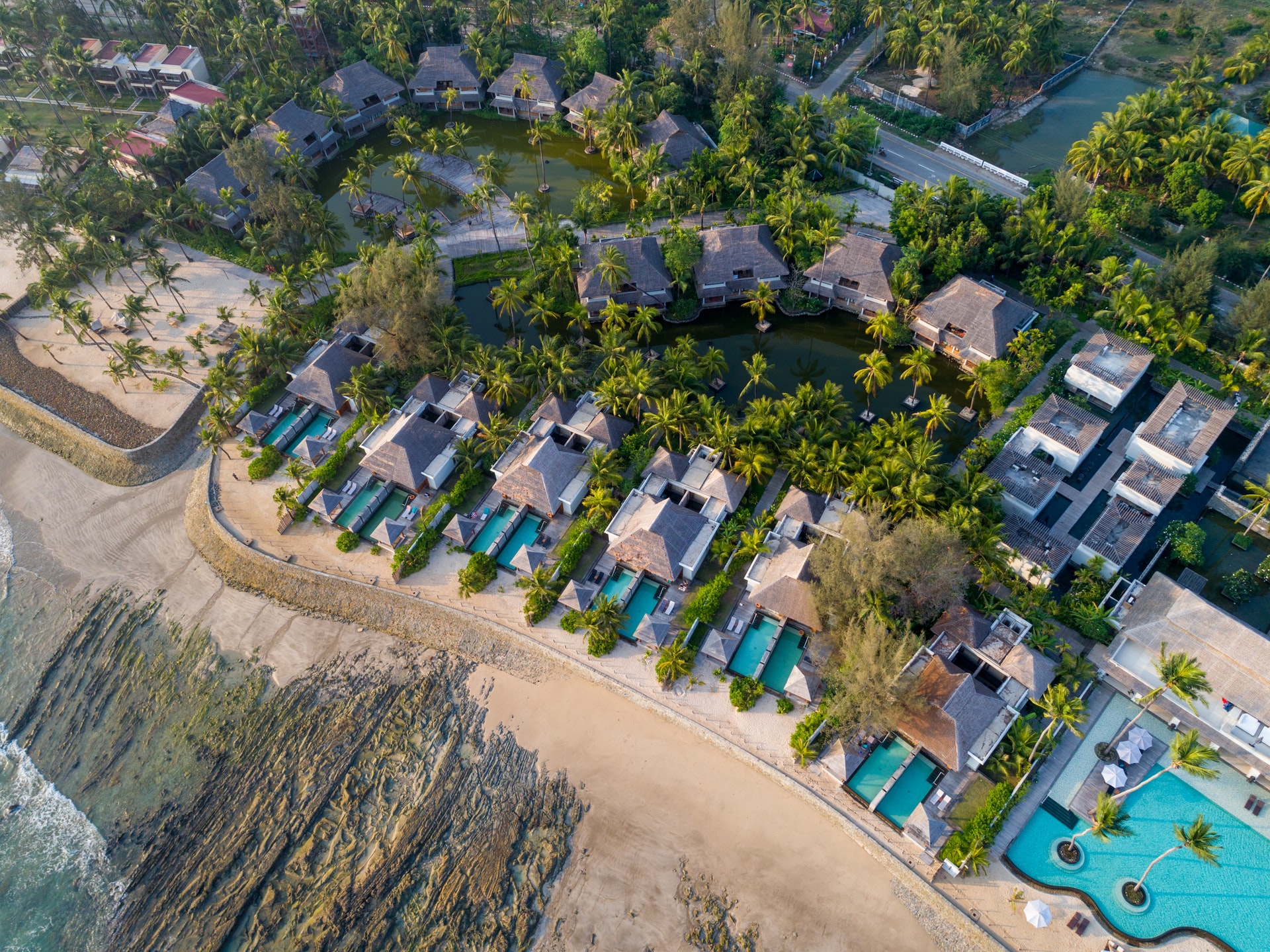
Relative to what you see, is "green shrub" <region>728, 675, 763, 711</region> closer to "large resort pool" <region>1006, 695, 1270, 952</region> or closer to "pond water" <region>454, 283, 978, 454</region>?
"large resort pool" <region>1006, 695, 1270, 952</region>

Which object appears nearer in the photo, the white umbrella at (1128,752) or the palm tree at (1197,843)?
the palm tree at (1197,843)

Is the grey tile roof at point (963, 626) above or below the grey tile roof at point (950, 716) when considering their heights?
above

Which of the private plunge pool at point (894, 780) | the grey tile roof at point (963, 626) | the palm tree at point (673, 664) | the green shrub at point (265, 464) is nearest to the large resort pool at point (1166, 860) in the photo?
the private plunge pool at point (894, 780)

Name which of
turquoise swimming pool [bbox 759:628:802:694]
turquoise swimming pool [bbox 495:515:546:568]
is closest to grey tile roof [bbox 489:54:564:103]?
turquoise swimming pool [bbox 495:515:546:568]

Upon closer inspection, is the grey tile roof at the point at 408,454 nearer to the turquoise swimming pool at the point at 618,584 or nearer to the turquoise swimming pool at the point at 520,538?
the turquoise swimming pool at the point at 520,538

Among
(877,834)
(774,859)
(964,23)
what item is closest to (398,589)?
(774,859)

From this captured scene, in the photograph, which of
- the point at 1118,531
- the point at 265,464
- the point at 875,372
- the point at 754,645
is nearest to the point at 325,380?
the point at 265,464

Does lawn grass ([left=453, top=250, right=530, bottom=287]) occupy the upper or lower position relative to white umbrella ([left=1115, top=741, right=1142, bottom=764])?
upper

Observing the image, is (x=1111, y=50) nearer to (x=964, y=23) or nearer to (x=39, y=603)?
(x=964, y=23)
